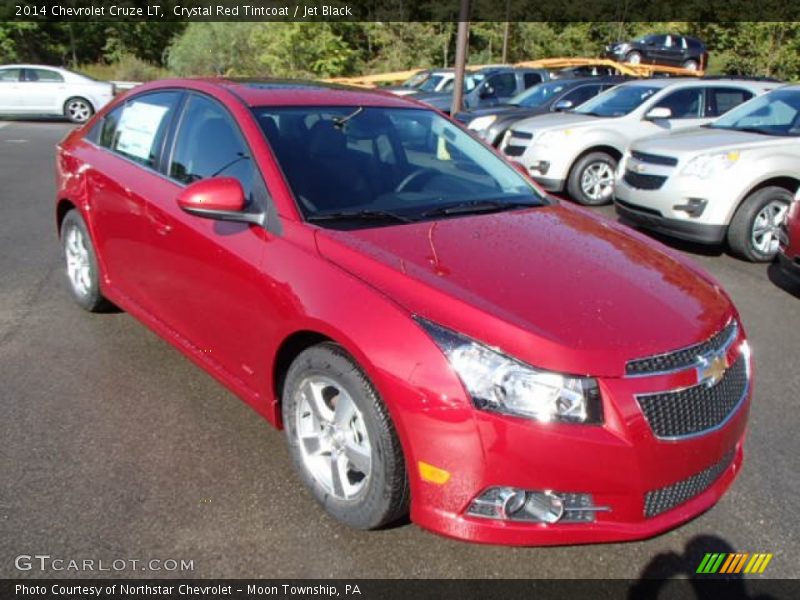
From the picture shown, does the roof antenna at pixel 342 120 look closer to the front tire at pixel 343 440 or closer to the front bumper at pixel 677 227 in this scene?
the front tire at pixel 343 440

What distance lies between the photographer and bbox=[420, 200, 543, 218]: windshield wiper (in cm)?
316

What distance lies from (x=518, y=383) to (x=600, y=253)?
101 centimetres

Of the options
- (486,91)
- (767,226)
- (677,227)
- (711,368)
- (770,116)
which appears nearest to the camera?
(711,368)

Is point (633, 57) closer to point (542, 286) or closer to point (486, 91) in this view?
point (486, 91)

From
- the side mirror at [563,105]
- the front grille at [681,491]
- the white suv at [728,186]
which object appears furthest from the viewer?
the side mirror at [563,105]

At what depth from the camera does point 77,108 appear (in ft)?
62.6

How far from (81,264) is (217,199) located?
2.29 meters

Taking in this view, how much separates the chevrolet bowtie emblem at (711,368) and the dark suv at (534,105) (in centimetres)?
942

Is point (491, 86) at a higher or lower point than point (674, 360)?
higher

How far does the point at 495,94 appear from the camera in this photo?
16266 millimetres

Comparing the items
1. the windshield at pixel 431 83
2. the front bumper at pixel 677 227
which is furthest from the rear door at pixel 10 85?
the front bumper at pixel 677 227

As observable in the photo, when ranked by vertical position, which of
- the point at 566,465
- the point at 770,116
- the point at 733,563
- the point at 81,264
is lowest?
the point at 733,563

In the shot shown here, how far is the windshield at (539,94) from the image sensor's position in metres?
13.4

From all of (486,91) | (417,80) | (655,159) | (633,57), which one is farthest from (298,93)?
(633,57)
